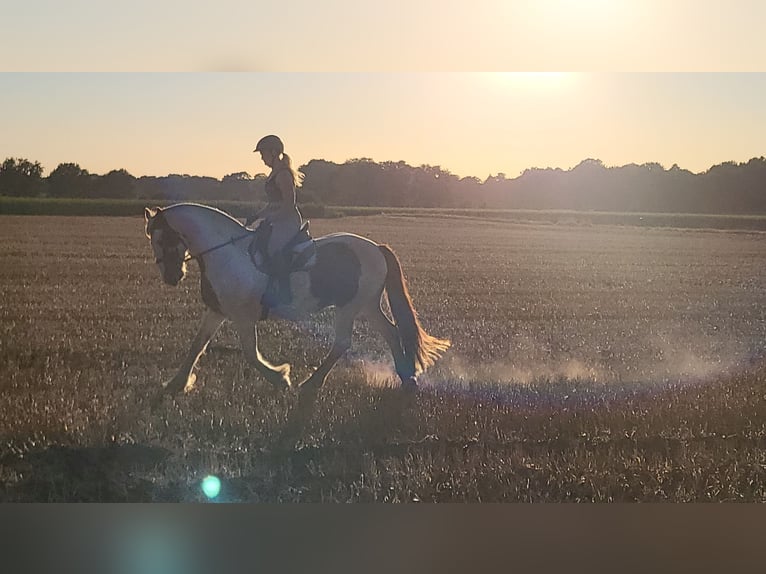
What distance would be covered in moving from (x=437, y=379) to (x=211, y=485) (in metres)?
1.27

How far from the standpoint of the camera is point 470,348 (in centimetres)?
443

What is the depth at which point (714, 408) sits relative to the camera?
4.45 m

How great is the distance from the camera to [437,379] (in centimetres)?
Answer: 438

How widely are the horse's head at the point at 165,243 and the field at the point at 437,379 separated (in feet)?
0.25

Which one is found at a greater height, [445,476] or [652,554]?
[445,476]

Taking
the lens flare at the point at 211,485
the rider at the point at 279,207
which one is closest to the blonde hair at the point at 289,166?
the rider at the point at 279,207

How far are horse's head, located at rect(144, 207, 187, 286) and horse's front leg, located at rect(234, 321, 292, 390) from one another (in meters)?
0.41

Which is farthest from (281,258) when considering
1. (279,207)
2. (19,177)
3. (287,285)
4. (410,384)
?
(19,177)

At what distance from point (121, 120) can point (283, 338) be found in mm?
1407

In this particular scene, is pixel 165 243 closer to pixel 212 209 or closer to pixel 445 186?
pixel 212 209

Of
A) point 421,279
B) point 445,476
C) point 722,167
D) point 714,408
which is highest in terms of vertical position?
point 722,167

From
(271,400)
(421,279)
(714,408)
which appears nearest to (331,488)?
(271,400)

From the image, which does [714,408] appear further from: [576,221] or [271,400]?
[271,400]

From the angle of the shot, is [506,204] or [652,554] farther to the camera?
[506,204]
